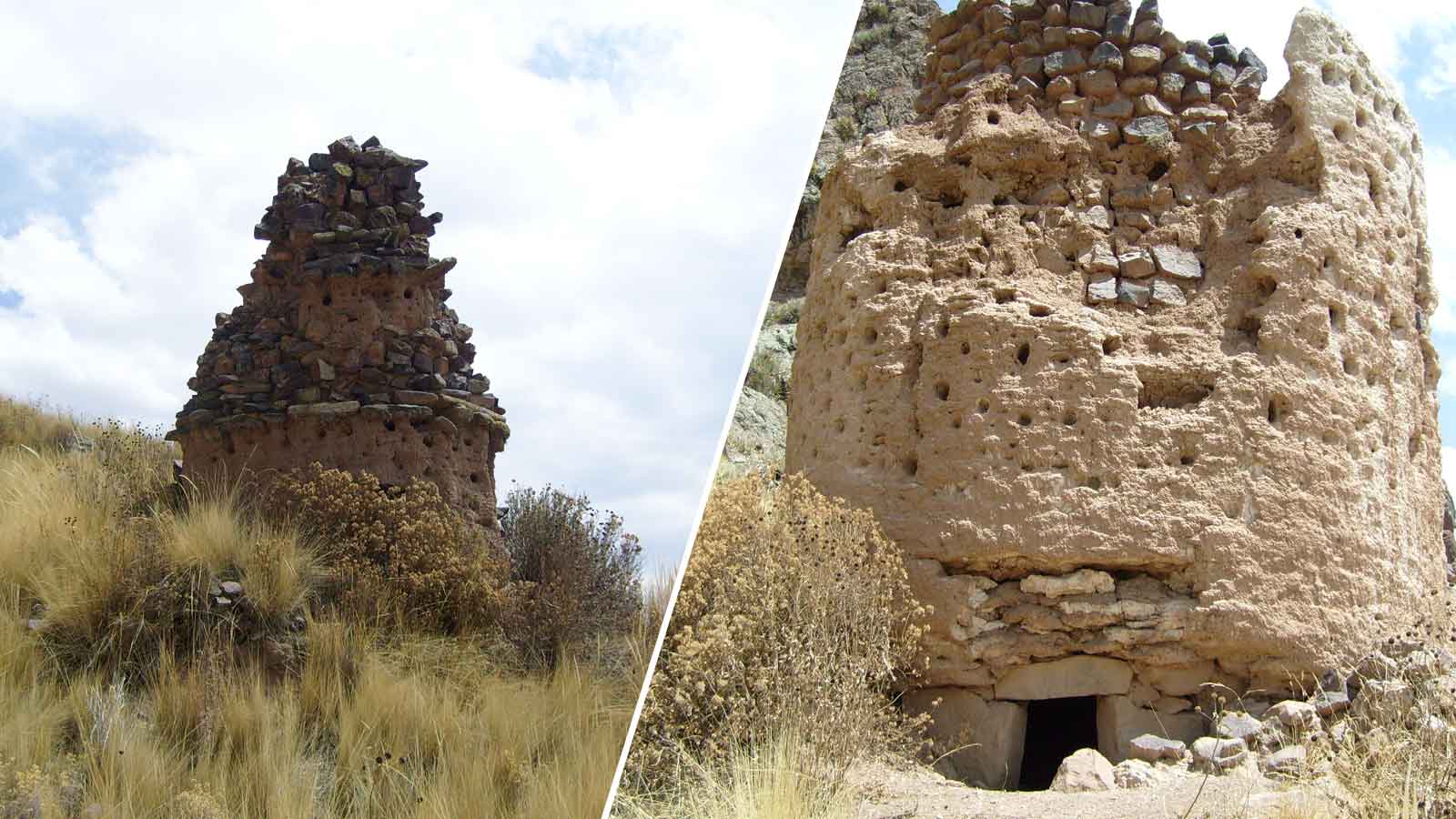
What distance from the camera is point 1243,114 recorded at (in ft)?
20.6

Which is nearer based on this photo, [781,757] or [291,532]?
[781,757]

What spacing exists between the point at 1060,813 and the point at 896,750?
1.17 m

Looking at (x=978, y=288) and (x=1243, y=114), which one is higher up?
(x=1243, y=114)

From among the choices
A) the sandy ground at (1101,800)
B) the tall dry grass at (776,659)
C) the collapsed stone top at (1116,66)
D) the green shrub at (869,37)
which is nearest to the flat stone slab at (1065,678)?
the tall dry grass at (776,659)

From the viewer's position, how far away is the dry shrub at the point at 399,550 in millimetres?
6438

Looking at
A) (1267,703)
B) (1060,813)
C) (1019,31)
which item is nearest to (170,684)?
(1060,813)

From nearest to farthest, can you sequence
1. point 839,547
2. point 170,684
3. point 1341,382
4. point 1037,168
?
point 170,684 → point 839,547 → point 1341,382 → point 1037,168

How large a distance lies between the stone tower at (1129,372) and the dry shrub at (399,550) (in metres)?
1.86

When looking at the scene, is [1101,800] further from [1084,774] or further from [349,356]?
[349,356]

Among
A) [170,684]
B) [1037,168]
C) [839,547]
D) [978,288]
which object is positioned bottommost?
[170,684]

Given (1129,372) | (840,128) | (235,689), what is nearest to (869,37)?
(840,128)

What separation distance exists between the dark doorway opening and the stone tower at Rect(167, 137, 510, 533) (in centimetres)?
326

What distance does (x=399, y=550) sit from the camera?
265 inches

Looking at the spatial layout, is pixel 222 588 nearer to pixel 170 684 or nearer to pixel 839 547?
pixel 170 684
